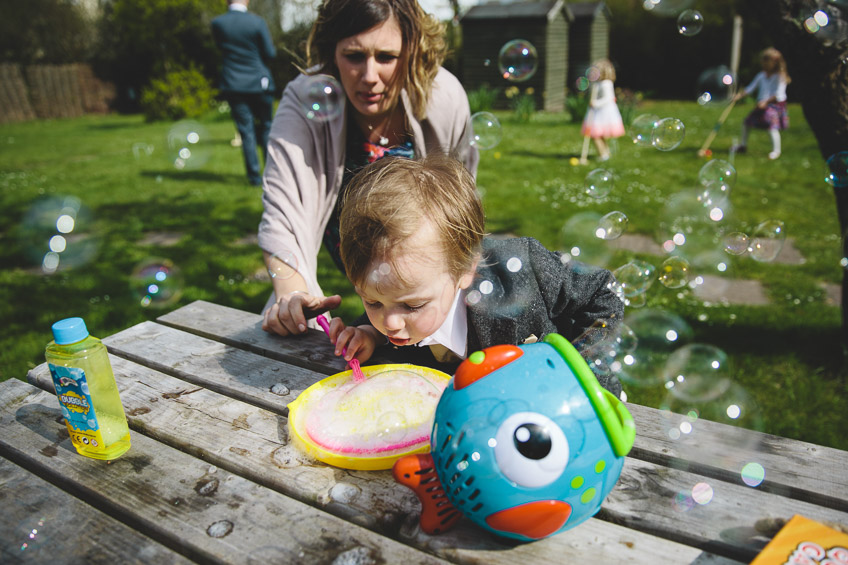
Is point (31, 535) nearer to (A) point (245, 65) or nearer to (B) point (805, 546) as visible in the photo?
(B) point (805, 546)

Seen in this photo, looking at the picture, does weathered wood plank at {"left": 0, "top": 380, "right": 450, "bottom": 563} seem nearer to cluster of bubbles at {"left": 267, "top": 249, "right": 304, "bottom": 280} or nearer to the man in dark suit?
cluster of bubbles at {"left": 267, "top": 249, "right": 304, "bottom": 280}

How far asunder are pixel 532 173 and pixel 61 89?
666 inches

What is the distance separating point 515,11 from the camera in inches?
587

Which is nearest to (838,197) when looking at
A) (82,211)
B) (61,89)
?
(82,211)

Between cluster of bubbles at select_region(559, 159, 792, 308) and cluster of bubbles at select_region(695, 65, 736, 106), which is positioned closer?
cluster of bubbles at select_region(559, 159, 792, 308)

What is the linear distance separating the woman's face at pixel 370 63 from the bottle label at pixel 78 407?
1.27m

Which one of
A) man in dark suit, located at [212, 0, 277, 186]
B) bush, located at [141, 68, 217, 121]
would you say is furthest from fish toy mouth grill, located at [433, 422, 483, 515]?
bush, located at [141, 68, 217, 121]

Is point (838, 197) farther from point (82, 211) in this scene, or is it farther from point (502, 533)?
point (82, 211)

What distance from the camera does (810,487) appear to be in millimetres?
1111

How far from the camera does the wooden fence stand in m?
16.1

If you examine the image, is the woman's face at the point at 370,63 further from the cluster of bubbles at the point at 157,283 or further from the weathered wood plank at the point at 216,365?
the cluster of bubbles at the point at 157,283

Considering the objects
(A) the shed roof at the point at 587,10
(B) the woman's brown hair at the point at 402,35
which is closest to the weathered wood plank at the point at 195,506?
(B) the woman's brown hair at the point at 402,35

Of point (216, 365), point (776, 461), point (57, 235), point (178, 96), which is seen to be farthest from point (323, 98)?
point (178, 96)

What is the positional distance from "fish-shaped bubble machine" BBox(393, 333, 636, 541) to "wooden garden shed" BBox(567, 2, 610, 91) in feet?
54.0
